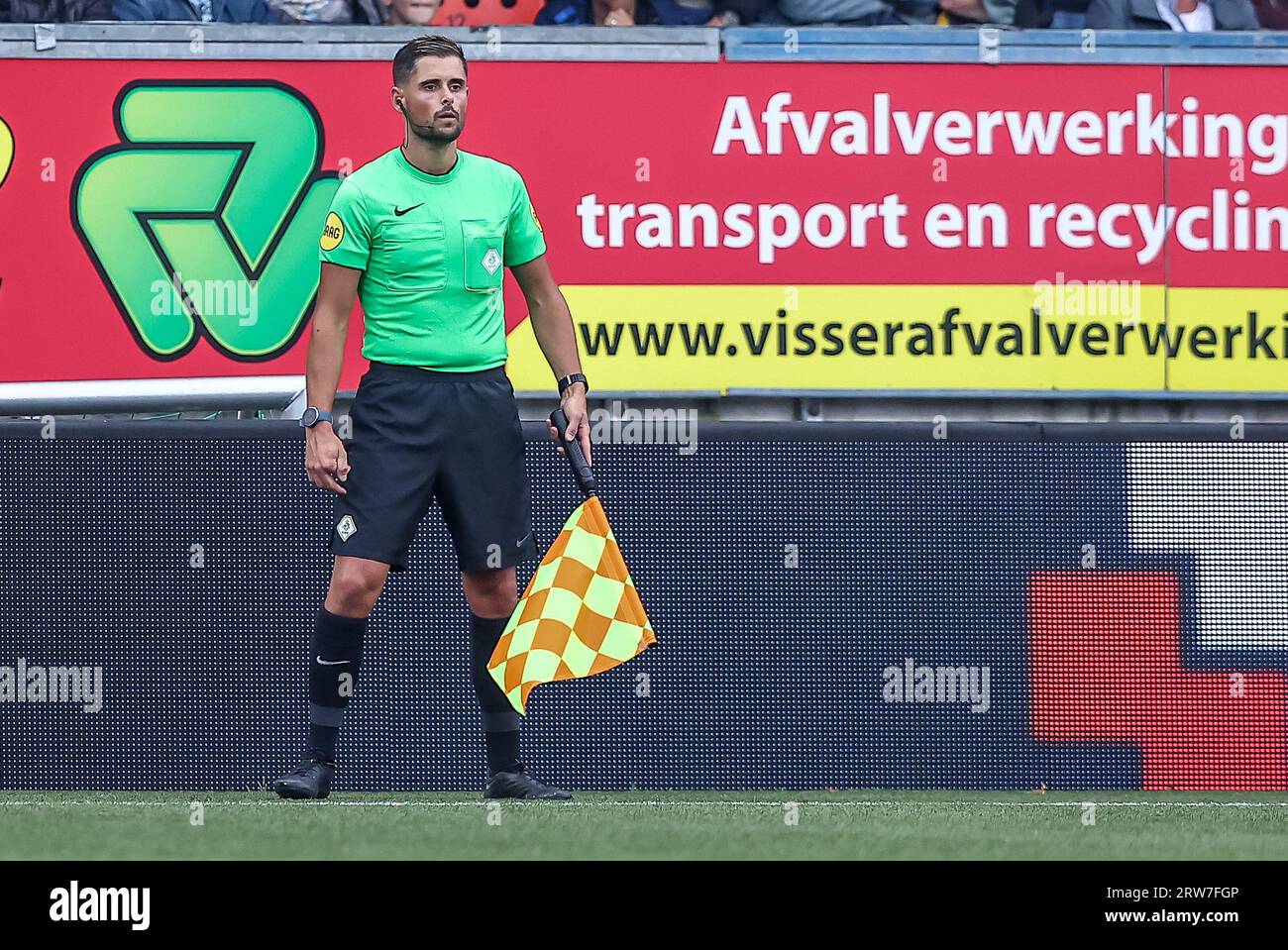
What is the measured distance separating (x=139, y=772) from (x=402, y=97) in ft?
6.51

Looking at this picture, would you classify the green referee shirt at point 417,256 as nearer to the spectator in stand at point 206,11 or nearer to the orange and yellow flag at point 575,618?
the orange and yellow flag at point 575,618

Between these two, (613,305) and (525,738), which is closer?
(525,738)

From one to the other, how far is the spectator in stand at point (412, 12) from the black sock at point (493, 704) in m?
3.06

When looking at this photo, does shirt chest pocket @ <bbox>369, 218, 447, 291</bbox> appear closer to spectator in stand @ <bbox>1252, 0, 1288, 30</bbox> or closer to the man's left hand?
the man's left hand

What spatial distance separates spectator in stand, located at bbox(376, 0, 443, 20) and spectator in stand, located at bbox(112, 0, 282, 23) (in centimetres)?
40

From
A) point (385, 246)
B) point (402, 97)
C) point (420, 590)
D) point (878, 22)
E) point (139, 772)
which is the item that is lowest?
point (139, 772)

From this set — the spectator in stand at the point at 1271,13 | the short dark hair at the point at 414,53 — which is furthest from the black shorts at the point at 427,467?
the spectator in stand at the point at 1271,13

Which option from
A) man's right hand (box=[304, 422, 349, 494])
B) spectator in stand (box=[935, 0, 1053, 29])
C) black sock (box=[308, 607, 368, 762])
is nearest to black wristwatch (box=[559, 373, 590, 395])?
man's right hand (box=[304, 422, 349, 494])

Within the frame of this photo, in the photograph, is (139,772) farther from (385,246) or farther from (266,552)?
(385,246)

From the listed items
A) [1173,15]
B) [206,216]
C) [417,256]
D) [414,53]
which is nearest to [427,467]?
[417,256]

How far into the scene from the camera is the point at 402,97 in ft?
17.2

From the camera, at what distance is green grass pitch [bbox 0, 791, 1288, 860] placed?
173 inches

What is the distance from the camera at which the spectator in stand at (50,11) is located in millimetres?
Result: 7590
